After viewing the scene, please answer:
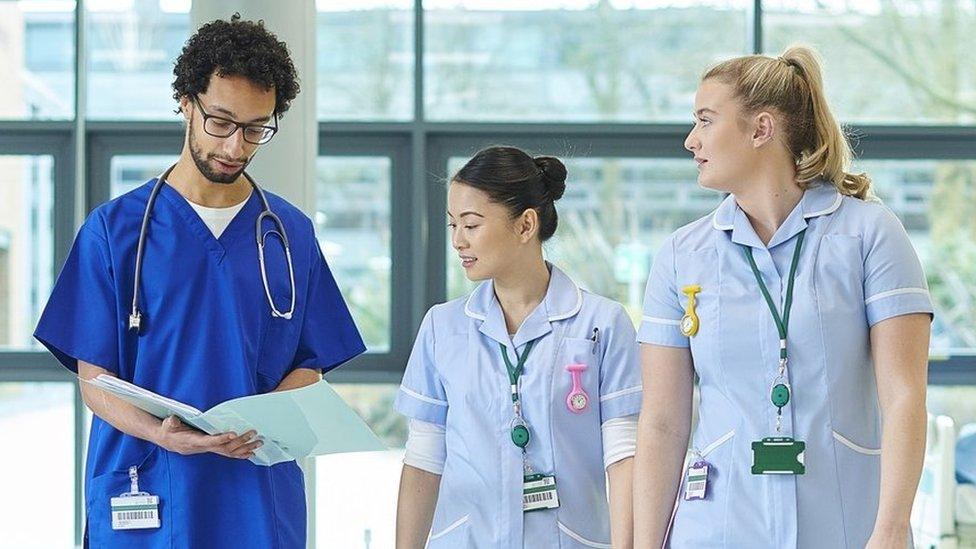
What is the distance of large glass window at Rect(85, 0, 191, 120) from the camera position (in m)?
4.49

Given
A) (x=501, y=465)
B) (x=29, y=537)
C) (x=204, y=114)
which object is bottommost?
(x=29, y=537)

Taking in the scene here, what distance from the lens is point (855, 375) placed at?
173 cm

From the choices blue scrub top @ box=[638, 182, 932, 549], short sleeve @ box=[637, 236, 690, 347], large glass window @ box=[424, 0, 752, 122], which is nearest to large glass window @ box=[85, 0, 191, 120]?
large glass window @ box=[424, 0, 752, 122]

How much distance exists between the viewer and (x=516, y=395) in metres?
2.12

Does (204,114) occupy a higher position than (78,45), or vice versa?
(78,45)

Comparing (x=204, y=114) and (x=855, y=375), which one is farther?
(x=204, y=114)

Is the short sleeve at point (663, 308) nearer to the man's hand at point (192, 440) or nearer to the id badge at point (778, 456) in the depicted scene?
the id badge at point (778, 456)

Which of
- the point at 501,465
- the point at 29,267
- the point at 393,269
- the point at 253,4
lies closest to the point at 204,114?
the point at 501,465

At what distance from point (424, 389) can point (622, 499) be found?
0.40 metres

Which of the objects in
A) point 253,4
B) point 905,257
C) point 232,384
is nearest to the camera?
point 905,257

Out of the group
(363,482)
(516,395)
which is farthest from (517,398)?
(363,482)

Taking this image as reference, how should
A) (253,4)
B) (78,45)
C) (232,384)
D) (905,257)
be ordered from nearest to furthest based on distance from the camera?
(905,257) → (232,384) → (253,4) → (78,45)

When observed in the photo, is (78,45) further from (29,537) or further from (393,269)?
(29,537)

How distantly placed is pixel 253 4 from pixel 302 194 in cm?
53
